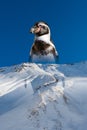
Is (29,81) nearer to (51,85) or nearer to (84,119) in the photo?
(51,85)

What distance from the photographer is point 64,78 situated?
7.00 metres

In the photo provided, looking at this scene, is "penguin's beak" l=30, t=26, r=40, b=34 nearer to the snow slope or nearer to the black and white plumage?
the black and white plumage

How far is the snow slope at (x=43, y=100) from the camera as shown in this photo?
18.5 ft

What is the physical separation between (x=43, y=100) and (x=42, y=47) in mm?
5448

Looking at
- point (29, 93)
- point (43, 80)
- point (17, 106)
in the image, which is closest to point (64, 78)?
point (43, 80)

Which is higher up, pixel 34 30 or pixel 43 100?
pixel 34 30

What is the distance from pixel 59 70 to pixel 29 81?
0.97 meters

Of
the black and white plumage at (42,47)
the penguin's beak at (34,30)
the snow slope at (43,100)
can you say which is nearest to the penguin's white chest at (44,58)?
the black and white plumage at (42,47)

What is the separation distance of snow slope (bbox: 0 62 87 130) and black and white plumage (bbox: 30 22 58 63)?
3419 mm

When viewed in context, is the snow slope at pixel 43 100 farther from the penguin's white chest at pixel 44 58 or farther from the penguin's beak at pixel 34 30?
the penguin's beak at pixel 34 30

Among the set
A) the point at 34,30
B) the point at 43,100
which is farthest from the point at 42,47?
the point at 43,100

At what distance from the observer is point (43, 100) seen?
610 centimetres

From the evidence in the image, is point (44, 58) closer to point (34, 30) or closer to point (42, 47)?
point (42, 47)

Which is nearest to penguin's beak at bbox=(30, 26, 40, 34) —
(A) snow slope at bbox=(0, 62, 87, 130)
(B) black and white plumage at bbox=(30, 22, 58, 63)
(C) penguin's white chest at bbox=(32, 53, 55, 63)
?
(B) black and white plumage at bbox=(30, 22, 58, 63)
